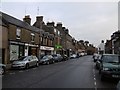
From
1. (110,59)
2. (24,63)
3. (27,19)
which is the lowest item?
(24,63)

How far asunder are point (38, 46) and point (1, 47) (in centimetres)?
1692

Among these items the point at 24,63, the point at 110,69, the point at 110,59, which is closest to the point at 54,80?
the point at 110,69

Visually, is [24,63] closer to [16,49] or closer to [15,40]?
[15,40]

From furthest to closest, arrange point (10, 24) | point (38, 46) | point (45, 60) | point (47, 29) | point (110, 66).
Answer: point (47, 29), point (38, 46), point (45, 60), point (10, 24), point (110, 66)

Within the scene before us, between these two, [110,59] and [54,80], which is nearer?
[54,80]

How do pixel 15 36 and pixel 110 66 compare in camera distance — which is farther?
pixel 15 36

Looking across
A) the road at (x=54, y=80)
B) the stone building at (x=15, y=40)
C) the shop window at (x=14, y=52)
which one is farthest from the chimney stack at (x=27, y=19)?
the road at (x=54, y=80)

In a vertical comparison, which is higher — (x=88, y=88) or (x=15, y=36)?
(x=15, y=36)

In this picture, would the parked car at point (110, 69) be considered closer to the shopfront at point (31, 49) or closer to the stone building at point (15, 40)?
the stone building at point (15, 40)

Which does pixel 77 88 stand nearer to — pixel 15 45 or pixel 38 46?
pixel 15 45

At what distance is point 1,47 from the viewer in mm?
31703

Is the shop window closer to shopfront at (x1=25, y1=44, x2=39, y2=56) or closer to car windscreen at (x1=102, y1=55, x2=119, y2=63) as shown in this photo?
shopfront at (x1=25, y1=44, x2=39, y2=56)

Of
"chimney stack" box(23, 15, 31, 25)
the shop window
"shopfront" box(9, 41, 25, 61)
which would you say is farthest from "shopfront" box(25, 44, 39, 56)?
"chimney stack" box(23, 15, 31, 25)

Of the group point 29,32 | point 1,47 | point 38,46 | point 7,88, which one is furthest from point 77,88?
point 38,46
